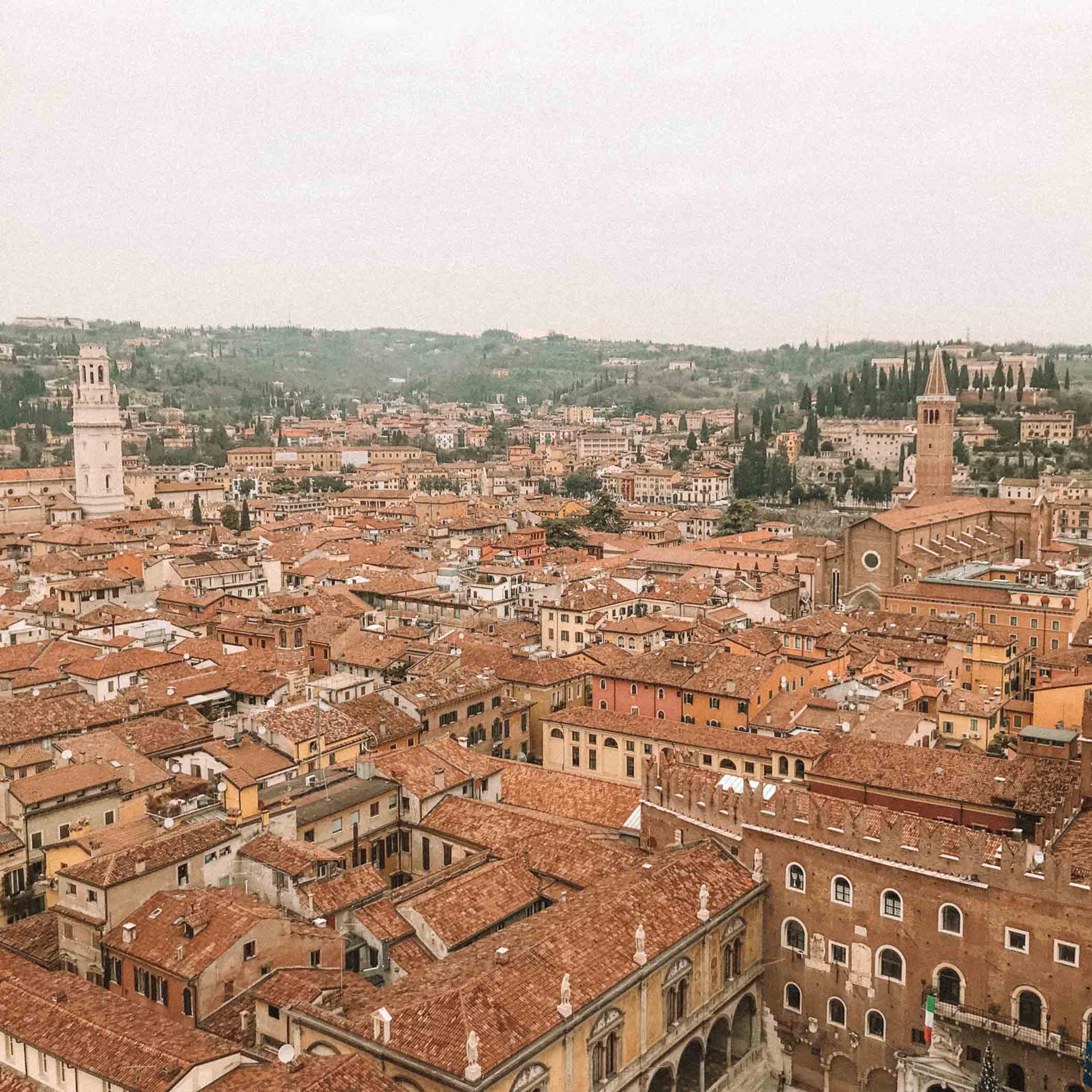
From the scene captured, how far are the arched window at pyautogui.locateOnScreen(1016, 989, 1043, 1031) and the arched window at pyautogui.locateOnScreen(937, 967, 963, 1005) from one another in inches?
42.7

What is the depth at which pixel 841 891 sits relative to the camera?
2361cm

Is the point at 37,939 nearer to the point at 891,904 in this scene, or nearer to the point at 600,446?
the point at 891,904

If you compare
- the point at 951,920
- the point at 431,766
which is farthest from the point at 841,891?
the point at 431,766

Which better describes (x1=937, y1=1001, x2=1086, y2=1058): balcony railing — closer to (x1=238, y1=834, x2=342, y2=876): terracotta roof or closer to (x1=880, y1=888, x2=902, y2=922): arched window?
(x1=880, y1=888, x2=902, y2=922): arched window

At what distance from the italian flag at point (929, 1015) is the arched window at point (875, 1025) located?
0.92m

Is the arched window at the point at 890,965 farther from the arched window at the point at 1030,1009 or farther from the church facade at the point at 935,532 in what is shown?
the church facade at the point at 935,532

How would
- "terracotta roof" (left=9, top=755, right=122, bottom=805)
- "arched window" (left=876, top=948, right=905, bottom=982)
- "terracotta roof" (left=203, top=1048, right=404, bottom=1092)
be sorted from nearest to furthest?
"terracotta roof" (left=203, top=1048, right=404, bottom=1092)
"arched window" (left=876, top=948, right=905, bottom=982)
"terracotta roof" (left=9, top=755, right=122, bottom=805)

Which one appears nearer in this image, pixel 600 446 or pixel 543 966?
pixel 543 966

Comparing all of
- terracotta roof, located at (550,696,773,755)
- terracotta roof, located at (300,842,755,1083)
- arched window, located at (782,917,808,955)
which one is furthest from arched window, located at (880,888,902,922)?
terracotta roof, located at (550,696,773,755)

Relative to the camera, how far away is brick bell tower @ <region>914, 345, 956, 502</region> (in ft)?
300

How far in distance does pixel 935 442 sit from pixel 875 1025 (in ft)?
247

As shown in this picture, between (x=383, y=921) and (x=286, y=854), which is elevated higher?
(x=286, y=854)

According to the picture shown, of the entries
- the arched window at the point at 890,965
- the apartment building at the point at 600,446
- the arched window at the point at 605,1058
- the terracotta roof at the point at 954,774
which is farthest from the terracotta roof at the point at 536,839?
the apartment building at the point at 600,446

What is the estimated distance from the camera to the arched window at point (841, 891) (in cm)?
2348
